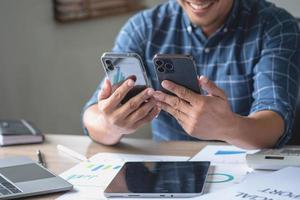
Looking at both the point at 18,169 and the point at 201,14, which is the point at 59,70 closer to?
the point at 201,14

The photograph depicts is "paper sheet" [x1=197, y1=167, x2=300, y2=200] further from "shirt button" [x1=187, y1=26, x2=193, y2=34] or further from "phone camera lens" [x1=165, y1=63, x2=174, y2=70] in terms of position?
"shirt button" [x1=187, y1=26, x2=193, y2=34]

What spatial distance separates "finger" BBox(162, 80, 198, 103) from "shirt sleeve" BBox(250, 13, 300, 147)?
0.94ft

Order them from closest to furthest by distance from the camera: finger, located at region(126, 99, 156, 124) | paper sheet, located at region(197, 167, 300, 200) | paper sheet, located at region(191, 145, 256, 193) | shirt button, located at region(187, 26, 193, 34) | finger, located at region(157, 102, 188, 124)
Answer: paper sheet, located at region(197, 167, 300, 200)
paper sheet, located at region(191, 145, 256, 193)
finger, located at region(157, 102, 188, 124)
finger, located at region(126, 99, 156, 124)
shirt button, located at region(187, 26, 193, 34)

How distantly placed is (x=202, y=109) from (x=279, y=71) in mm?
414

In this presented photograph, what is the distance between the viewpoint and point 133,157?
56.1 inches

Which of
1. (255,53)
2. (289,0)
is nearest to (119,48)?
(255,53)

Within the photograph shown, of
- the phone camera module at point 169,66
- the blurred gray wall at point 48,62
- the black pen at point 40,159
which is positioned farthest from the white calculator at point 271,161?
the blurred gray wall at point 48,62

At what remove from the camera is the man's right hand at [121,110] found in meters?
1.37

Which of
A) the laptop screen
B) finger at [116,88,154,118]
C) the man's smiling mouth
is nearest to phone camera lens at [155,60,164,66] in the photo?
finger at [116,88,154,118]

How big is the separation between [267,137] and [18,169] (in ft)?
1.96

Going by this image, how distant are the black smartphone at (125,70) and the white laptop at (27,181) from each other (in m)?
0.28

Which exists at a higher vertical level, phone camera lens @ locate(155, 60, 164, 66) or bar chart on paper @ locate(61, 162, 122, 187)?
phone camera lens @ locate(155, 60, 164, 66)

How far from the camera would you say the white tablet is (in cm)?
109

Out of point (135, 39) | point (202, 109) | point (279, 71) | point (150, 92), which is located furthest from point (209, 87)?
point (135, 39)
